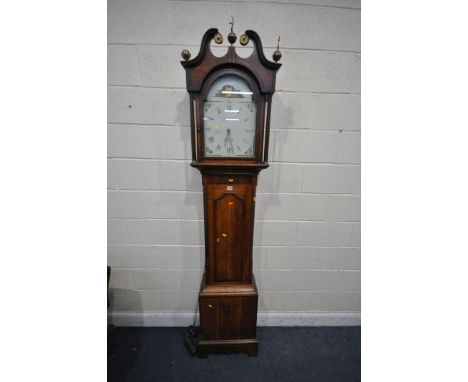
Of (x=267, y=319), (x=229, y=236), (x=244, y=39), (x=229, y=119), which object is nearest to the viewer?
(x=244, y=39)

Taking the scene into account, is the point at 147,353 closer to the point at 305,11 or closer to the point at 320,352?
the point at 320,352

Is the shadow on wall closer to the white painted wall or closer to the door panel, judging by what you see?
the white painted wall

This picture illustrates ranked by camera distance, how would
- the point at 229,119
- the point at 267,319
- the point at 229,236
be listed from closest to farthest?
the point at 229,119, the point at 229,236, the point at 267,319

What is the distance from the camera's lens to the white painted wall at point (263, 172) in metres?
1.32

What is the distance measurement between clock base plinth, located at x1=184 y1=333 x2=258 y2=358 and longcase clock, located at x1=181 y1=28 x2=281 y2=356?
0.02 m

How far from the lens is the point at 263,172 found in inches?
58.2

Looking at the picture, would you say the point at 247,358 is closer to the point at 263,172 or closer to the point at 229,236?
the point at 229,236

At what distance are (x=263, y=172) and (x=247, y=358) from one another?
4.11ft

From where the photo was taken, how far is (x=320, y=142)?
4.82ft

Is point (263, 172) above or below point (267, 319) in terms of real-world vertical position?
above

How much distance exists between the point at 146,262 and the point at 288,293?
3.61 feet

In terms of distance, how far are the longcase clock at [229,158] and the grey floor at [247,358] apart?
0.61 feet

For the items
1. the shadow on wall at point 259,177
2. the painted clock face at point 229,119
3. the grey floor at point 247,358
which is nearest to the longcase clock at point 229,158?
the painted clock face at point 229,119

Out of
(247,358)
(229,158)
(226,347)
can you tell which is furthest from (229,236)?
(247,358)
